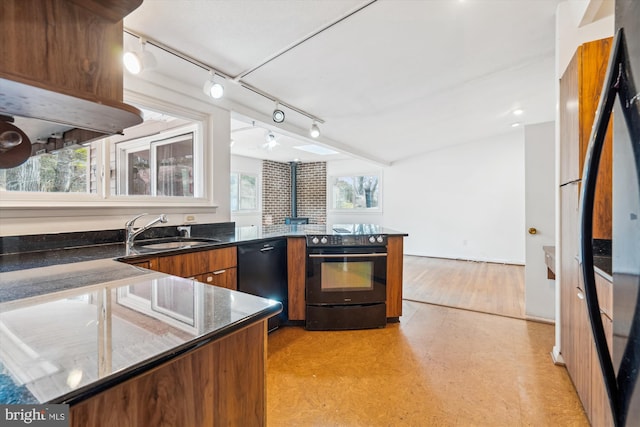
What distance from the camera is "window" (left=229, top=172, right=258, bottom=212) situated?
647cm

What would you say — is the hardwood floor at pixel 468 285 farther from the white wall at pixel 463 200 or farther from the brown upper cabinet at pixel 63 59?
the brown upper cabinet at pixel 63 59

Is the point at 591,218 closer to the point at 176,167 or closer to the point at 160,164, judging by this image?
the point at 176,167

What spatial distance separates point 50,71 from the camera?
721 mm

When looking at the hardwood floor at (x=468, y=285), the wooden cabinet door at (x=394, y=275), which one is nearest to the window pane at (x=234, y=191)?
the hardwood floor at (x=468, y=285)

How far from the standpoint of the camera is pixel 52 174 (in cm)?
194

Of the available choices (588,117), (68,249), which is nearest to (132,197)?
(68,249)

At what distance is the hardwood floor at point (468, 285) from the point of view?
3.38 metres

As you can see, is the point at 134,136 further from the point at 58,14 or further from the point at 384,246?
the point at 384,246

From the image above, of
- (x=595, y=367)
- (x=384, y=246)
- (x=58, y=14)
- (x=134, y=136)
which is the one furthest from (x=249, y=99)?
(x=595, y=367)

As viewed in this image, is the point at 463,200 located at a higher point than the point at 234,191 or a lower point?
lower

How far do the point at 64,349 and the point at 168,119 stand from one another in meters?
2.88

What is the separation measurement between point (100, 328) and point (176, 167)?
263 centimetres
